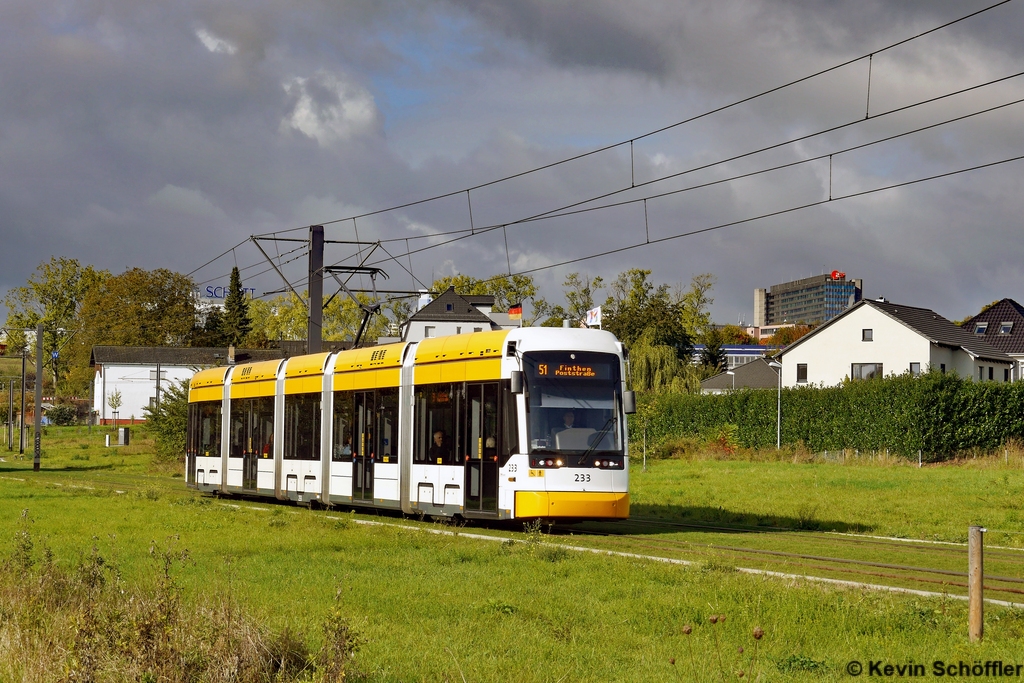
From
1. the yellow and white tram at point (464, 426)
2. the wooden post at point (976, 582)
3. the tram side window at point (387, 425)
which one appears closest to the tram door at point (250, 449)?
the yellow and white tram at point (464, 426)

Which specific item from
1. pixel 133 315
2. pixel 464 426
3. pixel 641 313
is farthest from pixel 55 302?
pixel 464 426

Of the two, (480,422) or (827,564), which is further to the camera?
(480,422)

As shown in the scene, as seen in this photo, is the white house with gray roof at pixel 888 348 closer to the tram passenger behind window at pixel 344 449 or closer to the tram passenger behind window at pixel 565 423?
the tram passenger behind window at pixel 344 449

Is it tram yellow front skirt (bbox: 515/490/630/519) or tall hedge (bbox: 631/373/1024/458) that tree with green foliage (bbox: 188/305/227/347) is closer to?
tall hedge (bbox: 631/373/1024/458)

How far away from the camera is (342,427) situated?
24734mm

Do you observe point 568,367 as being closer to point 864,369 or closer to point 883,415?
point 883,415

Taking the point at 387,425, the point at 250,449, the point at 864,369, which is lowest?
the point at 250,449

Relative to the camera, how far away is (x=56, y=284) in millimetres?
113938

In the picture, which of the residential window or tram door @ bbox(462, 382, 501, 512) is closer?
tram door @ bbox(462, 382, 501, 512)

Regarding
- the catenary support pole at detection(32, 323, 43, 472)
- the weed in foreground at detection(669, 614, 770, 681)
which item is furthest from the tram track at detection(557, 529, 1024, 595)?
the catenary support pole at detection(32, 323, 43, 472)

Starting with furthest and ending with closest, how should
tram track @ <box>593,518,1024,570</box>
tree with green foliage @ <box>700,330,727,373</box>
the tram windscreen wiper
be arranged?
tree with green foliage @ <box>700,330,727,373</box>, the tram windscreen wiper, tram track @ <box>593,518,1024,570</box>

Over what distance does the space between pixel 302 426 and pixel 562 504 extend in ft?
32.5

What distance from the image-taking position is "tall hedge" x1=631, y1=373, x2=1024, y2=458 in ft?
152

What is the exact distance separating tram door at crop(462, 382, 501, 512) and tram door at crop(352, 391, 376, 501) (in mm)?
3779
